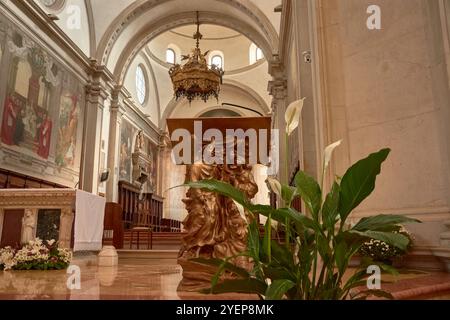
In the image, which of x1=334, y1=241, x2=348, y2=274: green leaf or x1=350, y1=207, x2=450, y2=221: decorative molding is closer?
x1=334, y1=241, x2=348, y2=274: green leaf

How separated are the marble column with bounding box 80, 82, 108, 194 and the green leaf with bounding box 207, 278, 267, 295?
13.1 meters

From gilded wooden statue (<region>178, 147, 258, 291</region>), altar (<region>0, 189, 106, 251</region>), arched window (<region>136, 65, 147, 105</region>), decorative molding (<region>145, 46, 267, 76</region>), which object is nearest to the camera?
Result: gilded wooden statue (<region>178, 147, 258, 291</region>)

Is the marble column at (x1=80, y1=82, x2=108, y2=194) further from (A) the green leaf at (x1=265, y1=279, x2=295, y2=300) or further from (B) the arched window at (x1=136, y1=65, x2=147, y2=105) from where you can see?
(A) the green leaf at (x1=265, y1=279, x2=295, y2=300)

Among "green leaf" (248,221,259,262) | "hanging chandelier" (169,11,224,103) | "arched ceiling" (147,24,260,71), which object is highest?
"arched ceiling" (147,24,260,71)

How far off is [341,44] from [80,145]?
11.0m

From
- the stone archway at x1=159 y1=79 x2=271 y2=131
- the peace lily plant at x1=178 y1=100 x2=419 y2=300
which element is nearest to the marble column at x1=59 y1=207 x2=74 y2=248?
the peace lily plant at x1=178 y1=100 x2=419 y2=300

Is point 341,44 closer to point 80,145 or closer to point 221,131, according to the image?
point 221,131

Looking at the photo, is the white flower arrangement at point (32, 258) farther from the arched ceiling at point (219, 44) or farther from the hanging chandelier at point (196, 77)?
the arched ceiling at point (219, 44)

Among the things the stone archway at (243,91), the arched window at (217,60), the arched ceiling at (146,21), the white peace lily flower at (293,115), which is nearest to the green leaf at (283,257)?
the white peace lily flower at (293,115)

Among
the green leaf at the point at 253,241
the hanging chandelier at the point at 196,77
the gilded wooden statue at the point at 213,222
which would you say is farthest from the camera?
the hanging chandelier at the point at 196,77

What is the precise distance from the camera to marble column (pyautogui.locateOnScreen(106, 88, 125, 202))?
50.9 ft

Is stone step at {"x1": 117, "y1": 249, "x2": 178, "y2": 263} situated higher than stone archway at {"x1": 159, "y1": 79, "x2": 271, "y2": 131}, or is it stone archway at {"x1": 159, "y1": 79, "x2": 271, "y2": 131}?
stone archway at {"x1": 159, "y1": 79, "x2": 271, "y2": 131}

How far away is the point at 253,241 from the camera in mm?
1542

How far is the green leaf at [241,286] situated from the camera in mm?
1397
